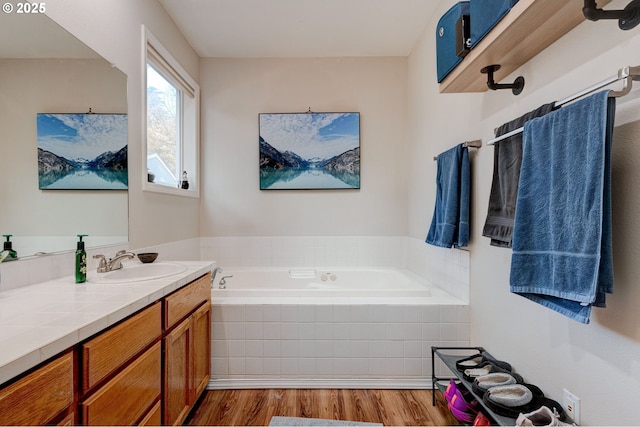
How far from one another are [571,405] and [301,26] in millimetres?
2981

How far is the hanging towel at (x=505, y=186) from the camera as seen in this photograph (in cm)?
136

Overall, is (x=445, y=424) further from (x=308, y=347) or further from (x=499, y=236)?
(x=499, y=236)

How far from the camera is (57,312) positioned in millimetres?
956

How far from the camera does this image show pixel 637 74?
2.84 ft

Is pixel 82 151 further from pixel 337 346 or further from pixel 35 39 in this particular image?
pixel 337 346

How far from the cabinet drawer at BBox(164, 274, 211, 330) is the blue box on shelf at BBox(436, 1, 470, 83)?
1.83 metres

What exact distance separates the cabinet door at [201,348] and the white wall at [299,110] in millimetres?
1326

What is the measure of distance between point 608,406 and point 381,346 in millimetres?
1190

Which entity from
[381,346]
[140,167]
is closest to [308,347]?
[381,346]

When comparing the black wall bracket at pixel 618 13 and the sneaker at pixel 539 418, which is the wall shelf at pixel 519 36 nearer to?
the black wall bracket at pixel 618 13

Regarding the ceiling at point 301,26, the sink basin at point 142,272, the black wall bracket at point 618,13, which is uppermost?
the ceiling at point 301,26

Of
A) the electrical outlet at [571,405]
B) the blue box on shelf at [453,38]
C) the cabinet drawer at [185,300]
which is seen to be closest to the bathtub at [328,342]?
the cabinet drawer at [185,300]

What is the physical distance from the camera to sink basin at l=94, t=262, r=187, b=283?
1.53 m

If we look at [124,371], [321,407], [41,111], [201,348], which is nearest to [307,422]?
[321,407]
